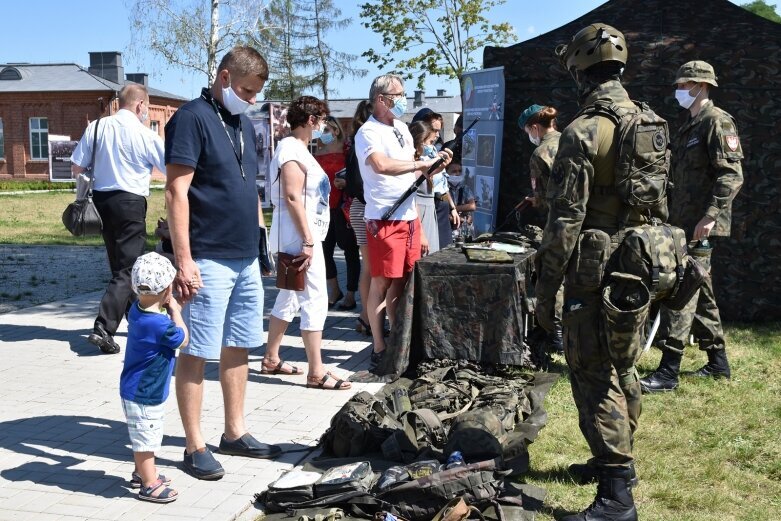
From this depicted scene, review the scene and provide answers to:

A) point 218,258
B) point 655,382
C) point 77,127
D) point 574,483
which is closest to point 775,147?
point 655,382

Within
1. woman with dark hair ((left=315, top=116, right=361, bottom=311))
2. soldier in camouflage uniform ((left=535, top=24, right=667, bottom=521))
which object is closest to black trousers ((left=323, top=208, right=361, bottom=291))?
woman with dark hair ((left=315, top=116, right=361, bottom=311))

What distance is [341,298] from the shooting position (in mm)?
9984

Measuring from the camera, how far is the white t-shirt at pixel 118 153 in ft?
24.4

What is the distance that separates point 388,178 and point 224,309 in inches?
89.4

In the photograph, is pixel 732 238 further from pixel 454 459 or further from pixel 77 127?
pixel 77 127

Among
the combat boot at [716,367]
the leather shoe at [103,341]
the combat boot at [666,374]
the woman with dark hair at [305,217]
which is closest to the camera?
the woman with dark hair at [305,217]

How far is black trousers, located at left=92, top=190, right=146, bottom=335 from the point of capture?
24.5 feet

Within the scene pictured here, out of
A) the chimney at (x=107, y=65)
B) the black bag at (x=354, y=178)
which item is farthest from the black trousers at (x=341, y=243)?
the chimney at (x=107, y=65)

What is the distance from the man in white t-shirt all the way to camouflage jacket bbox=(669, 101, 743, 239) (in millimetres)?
1823

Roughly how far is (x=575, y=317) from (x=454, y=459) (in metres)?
0.96

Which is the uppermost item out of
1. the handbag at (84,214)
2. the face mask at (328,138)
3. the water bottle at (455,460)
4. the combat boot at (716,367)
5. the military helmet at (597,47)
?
the military helmet at (597,47)

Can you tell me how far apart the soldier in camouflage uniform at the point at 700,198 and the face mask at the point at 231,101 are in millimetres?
3474

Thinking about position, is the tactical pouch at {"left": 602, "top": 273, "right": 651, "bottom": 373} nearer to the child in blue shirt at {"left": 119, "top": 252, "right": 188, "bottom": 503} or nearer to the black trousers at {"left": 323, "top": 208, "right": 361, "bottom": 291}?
the child in blue shirt at {"left": 119, "top": 252, "right": 188, "bottom": 503}

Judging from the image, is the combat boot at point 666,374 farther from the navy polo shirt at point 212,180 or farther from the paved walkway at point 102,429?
the navy polo shirt at point 212,180
